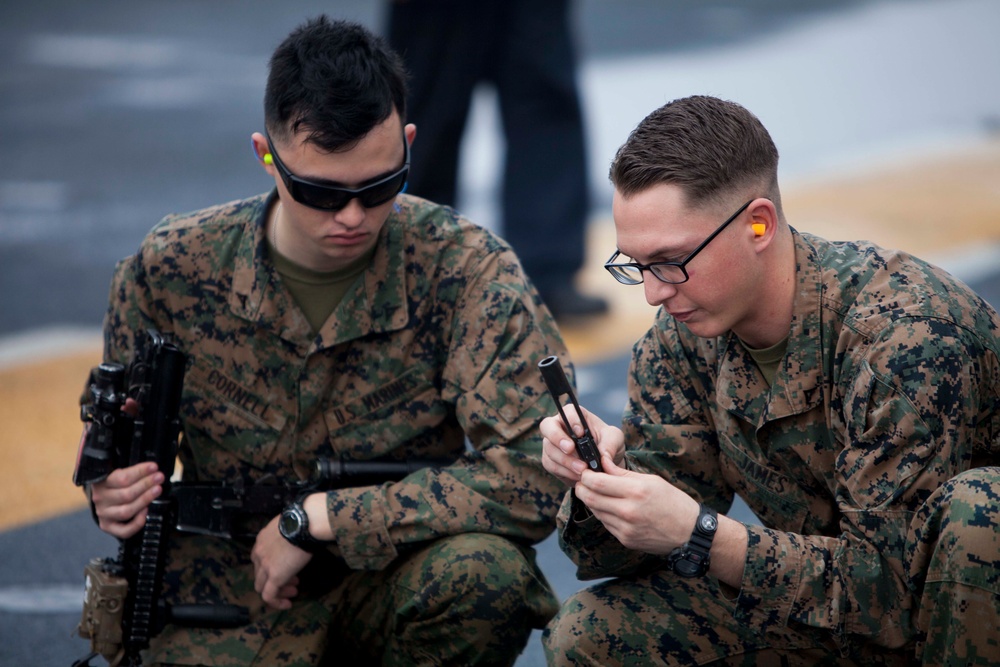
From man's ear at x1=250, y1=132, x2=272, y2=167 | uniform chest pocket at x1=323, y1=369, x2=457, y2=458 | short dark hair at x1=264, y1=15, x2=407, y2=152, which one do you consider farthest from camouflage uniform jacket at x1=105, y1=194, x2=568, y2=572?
short dark hair at x1=264, y1=15, x2=407, y2=152

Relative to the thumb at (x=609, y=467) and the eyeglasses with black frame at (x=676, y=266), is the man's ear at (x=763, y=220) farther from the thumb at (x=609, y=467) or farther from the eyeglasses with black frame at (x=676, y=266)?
the thumb at (x=609, y=467)

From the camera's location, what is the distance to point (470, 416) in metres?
3.02

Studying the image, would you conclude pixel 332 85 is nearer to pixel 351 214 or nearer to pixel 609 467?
pixel 351 214

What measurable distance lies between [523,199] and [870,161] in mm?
3630

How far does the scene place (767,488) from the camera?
8.89 ft

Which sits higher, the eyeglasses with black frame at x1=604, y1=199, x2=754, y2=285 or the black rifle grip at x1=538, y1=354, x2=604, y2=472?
the eyeglasses with black frame at x1=604, y1=199, x2=754, y2=285

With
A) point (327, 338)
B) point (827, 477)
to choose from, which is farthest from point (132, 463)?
point (827, 477)

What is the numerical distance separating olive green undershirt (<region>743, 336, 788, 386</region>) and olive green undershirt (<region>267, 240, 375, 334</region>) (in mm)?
1024

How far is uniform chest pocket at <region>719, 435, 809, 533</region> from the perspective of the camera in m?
2.69

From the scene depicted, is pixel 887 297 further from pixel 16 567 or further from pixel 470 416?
pixel 16 567

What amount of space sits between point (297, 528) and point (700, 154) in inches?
47.7

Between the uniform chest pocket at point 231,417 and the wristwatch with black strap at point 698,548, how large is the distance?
1.16 metres

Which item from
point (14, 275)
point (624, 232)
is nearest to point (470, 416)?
point (624, 232)

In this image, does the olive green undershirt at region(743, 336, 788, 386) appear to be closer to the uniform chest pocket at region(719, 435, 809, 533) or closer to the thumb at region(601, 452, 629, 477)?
the uniform chest pocket at region(719, 435, 809, 533)
